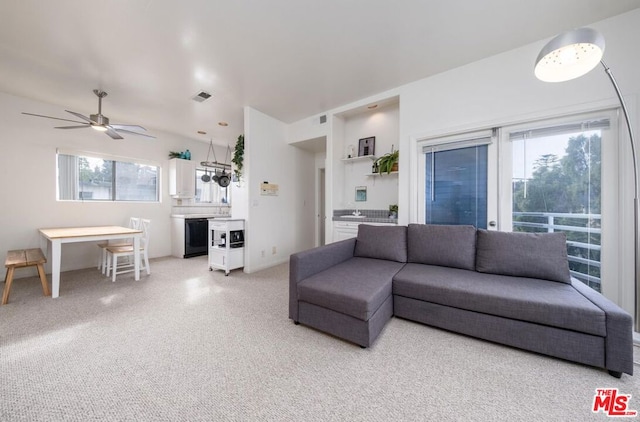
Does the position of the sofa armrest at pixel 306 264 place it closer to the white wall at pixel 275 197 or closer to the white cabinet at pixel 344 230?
the white cabinet at pixel 344 230

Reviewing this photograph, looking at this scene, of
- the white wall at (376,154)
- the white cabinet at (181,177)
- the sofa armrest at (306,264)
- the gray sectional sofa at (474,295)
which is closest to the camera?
the gray sectional sofa at (474,295)

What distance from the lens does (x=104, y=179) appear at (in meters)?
4.36

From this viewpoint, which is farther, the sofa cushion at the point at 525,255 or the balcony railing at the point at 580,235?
the balcony railing at the point at 580,235

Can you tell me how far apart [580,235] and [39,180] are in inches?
281

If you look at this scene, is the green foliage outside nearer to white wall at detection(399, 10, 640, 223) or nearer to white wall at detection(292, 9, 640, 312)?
white wall at detection(292, 9, 640, 312)

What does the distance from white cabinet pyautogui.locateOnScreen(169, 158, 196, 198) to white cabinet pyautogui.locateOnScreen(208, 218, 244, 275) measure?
1.87 meters

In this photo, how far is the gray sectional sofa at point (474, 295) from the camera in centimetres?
150

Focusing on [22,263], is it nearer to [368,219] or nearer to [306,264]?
[306,264]

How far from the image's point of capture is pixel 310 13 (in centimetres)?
201

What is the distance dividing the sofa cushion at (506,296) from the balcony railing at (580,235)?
26.3 inches

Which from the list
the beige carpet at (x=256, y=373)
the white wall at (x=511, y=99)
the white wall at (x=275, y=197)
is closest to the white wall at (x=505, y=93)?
the white wall at (x=511, y=99)

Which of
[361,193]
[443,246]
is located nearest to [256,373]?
[443,246]

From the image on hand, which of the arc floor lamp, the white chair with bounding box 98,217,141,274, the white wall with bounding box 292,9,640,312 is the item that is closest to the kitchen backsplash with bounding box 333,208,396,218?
the white wall with bounding box 292,9,640,312

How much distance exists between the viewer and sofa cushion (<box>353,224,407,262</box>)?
8.84ft
